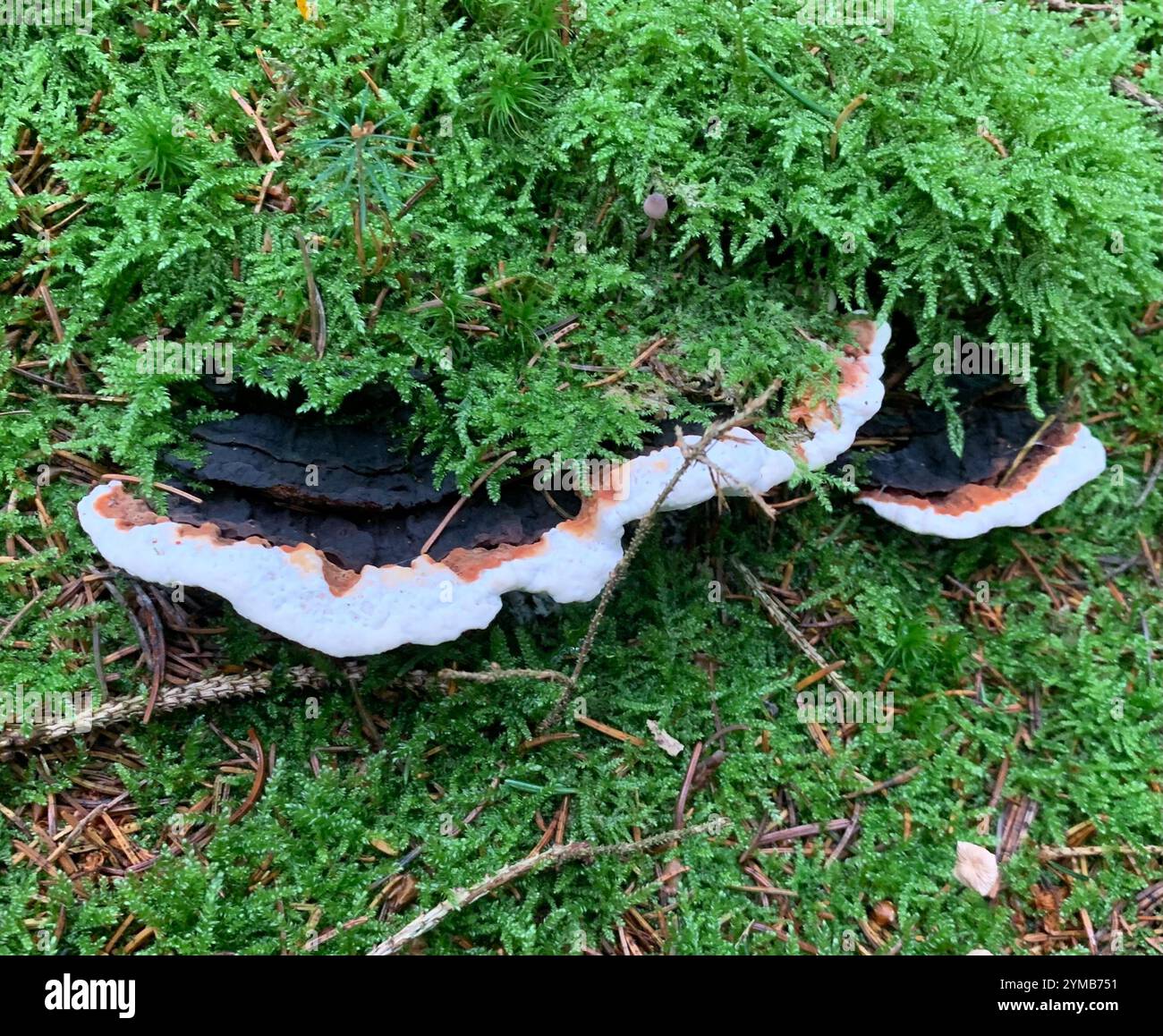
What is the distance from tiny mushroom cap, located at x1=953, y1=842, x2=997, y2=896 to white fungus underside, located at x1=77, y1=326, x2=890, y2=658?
1.52 meters

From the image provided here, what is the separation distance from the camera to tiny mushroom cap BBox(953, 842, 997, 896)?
2.71 meters

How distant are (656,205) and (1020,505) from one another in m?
1.71

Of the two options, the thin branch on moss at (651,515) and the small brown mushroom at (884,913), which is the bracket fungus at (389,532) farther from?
the small brown mushroom at (884,913)

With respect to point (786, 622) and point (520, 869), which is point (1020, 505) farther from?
point (520, 869)

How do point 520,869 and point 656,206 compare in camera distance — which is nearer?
point 520,869

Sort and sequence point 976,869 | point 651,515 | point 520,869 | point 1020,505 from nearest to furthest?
point 651,515 < point 520,869 < point 976,869 < point 1020,505

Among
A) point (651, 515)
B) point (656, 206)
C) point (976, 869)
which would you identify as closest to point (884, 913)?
point (976, 869)

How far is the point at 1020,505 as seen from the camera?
2.89 meters

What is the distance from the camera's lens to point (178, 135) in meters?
2.56
